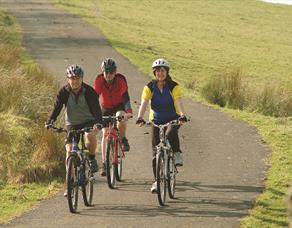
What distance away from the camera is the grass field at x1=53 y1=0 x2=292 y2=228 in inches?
465

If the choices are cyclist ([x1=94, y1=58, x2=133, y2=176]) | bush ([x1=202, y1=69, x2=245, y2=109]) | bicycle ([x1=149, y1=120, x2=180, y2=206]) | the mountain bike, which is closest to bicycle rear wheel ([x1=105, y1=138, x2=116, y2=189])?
the mountain bike

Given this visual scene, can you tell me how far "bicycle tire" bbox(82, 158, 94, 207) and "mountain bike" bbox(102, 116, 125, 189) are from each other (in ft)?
2.02

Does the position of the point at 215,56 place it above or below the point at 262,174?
above

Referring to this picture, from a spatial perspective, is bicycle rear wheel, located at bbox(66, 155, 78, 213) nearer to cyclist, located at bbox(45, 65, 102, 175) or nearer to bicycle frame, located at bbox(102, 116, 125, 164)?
cyclist, located at bbox(45, 65, 102, 175)

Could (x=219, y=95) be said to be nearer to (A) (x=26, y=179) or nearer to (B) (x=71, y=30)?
(A) (x=26, y=179)

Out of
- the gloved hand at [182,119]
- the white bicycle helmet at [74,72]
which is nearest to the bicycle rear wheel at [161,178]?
the gloved hand at [182,119]

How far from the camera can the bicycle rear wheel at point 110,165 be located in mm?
9979

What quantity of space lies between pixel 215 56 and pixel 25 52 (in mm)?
10049

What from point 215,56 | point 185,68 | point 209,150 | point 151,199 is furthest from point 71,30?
point 151,199

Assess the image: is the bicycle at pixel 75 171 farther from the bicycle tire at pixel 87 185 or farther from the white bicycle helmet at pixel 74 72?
the white bicycle helmet at pixel 74 72

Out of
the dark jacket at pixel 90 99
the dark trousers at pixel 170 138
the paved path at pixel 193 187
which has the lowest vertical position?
the paved path at pixel 193 187

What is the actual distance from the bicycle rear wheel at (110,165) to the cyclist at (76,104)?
724mm

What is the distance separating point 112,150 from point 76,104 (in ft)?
4.28

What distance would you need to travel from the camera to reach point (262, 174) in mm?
11141
